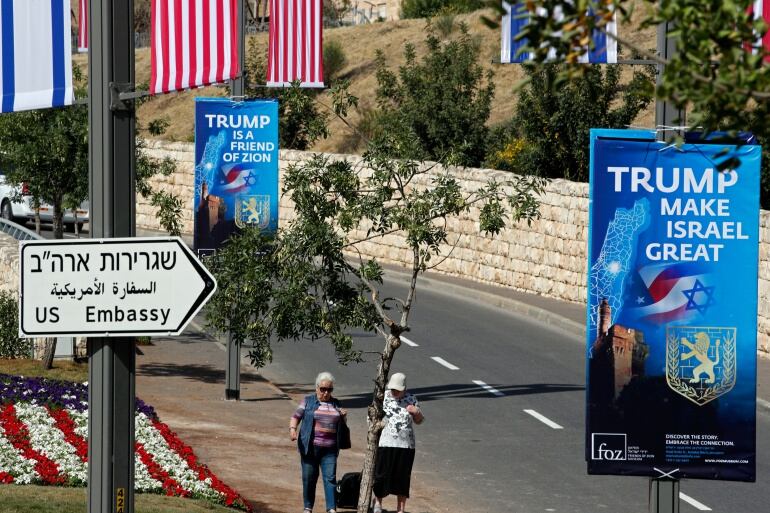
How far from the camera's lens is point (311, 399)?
14625 millimetres

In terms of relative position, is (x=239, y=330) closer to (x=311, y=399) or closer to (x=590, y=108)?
(x=311, y=399)

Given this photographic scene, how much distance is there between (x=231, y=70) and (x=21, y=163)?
14666mm

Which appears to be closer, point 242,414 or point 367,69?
point 242,414

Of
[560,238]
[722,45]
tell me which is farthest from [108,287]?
[560,238]

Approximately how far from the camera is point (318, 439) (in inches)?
570

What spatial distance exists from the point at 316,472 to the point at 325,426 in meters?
0.46

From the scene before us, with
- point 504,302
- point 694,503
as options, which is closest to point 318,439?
point 694,503

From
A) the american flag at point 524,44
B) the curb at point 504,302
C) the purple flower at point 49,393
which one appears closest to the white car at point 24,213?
the curb at point 504,302

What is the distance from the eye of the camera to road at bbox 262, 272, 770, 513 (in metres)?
16.1

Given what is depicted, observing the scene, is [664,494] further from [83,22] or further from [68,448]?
[83,22]

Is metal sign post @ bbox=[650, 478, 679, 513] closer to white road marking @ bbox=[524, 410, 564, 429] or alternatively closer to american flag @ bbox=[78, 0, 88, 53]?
white road marking @ bbox=[524, 410, 564, 429]

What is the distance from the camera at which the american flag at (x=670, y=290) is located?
362 inches

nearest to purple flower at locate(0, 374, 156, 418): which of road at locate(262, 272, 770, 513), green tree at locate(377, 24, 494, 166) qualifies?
road at locate(262, 272, 770, 513)

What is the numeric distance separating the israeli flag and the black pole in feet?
5.50
